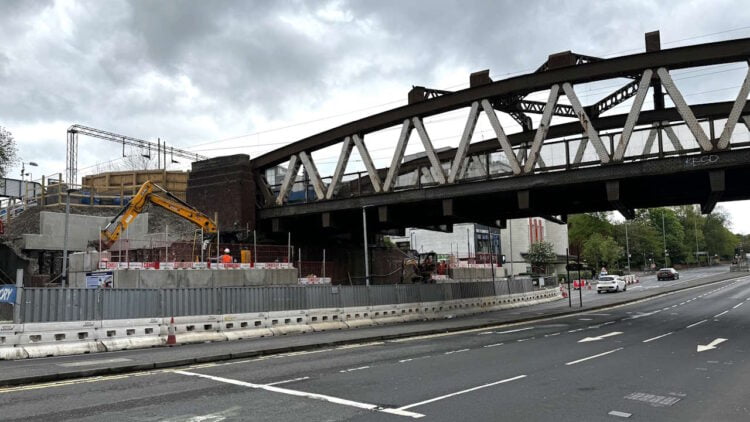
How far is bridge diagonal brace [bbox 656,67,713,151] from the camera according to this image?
20.0m

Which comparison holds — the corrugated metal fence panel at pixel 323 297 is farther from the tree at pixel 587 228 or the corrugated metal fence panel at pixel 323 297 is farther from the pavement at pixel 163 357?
the tree at pixel 587 228

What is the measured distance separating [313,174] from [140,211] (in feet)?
34.1

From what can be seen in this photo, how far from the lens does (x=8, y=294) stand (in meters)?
14.9

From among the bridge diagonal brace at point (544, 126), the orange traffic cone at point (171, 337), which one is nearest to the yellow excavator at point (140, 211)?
the orange traffic cone at point (171, 337)

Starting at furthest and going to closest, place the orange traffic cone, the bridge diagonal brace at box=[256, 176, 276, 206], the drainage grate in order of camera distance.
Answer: the bridge diagonal brace at box=[256, 176, 276, 206]
the orange traffic cone
the drainage grate

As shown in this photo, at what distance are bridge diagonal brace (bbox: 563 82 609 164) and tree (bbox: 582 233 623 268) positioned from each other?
272 ft

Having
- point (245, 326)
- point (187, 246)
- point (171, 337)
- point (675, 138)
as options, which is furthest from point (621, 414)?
point (187, 246)

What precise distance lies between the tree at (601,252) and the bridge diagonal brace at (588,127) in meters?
83.0

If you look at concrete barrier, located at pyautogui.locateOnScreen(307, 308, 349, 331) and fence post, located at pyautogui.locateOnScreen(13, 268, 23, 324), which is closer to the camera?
fence post, located at pyautogui.locateOnScreen(13, 268, 23, 324)

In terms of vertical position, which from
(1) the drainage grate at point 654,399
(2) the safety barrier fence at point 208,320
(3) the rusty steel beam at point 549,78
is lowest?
(1) the drainage grate at point 654,399

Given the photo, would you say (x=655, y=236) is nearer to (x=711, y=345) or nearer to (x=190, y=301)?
(x=711, y=345)

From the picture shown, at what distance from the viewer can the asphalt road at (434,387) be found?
7.87 meters

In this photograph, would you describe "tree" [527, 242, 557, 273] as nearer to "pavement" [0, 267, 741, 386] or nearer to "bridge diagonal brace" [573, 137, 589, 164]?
"bridge diagonal brace" [573, 137, 589, 164]

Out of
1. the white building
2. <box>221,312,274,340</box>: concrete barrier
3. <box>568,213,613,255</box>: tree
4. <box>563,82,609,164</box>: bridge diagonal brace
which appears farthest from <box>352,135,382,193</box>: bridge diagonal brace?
<box>568,213,613,255</box>: tree
